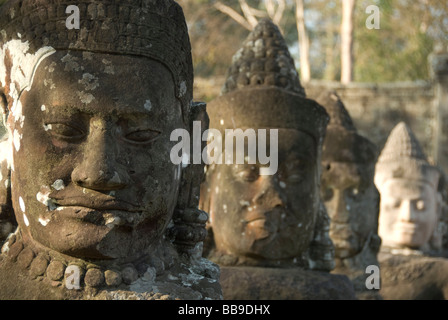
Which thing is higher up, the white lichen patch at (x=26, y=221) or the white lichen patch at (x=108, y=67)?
the white lichen patch at (x=108, y=67)

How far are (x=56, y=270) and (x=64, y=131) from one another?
582mm

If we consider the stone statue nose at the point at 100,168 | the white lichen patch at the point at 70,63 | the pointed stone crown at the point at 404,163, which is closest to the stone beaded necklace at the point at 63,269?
the stone statue nose at the point at 100,168

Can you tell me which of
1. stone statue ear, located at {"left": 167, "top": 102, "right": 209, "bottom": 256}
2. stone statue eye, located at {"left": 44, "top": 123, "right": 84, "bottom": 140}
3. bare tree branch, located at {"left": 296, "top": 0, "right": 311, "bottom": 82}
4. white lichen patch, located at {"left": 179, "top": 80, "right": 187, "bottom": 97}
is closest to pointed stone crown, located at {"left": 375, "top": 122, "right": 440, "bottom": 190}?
stone statue ear, located at {"left": 167, "top": 102, "right": 209, "bottom": 256}

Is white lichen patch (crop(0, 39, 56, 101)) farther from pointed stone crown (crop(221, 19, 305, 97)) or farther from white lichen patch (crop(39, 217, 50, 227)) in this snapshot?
pointed stone crown (crop(221, 19, 305, 97))

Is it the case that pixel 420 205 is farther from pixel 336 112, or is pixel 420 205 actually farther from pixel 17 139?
pixel 17 139

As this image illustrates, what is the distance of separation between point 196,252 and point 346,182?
3.10 m

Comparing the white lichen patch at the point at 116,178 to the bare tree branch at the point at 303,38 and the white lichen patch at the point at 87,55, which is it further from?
the bare tree branch at the point at 303,38

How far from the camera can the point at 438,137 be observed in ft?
45.6

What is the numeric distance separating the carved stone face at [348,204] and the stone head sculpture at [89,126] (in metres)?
3.36

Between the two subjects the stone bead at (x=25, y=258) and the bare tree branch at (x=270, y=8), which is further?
the bare tree branch at (x=270, y=8)

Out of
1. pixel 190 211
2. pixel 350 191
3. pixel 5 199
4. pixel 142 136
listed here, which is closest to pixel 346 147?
pixel 350 191

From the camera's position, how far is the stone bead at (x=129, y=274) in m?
2.96

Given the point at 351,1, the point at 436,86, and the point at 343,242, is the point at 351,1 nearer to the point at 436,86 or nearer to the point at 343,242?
the point at 436,86

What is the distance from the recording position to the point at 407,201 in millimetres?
7664
